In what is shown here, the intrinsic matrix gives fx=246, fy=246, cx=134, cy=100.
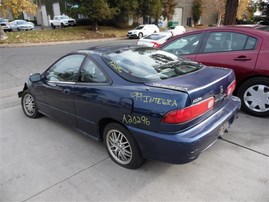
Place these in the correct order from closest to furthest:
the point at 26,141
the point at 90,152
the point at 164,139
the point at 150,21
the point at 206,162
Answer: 1. the point at 164,139
2. the point at 206,162
3. the point at 90,152
4. the point at 26,141
5. the point at 150,21

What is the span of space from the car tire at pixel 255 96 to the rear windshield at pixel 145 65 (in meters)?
1.41

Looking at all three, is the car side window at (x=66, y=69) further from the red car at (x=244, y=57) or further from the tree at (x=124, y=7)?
the tree at (x=124, y=7)

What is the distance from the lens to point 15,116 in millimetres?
4887

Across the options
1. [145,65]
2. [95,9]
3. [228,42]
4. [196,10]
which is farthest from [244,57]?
[196,10]

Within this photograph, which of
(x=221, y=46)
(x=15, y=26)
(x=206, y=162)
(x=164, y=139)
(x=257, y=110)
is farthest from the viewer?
(x=15, y=26)

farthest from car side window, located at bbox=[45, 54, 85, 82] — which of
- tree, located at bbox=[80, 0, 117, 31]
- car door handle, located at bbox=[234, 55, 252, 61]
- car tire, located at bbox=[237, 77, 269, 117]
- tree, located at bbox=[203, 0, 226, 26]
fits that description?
tree, located at bbox=[203, 0, 226, 26]

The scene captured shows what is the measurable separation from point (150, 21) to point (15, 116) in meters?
31.7

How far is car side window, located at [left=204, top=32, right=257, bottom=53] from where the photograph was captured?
4344 millimetres

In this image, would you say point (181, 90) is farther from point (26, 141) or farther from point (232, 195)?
point (26, 141)

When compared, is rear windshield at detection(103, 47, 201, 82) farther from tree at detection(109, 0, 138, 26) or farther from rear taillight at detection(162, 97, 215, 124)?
tree at detection(109, 0, 138, 26)

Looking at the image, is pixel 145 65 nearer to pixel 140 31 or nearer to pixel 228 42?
pixel 228 42

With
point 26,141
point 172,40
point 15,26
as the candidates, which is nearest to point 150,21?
point 15,26

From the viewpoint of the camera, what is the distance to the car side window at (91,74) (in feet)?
10.3

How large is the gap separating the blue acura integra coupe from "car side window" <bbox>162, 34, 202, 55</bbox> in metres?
1.50
